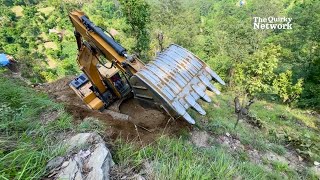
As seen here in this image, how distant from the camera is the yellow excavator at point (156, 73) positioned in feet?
14.8

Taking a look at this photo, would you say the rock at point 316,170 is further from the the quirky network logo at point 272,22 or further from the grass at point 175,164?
the the quirky network logo at point 272,22

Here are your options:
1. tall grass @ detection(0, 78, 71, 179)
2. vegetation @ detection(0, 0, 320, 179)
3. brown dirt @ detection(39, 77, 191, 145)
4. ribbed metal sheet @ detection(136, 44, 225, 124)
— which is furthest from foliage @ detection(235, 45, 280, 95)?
tall grass @ detection(0, 78, 71, 179)

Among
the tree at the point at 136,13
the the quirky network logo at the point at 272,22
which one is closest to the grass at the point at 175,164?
the tree at the point at 136,13

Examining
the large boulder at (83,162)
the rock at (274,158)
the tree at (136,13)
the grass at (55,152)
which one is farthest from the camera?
the tree at (136,13)

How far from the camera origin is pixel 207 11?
2516 inches

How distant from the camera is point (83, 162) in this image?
2.90m

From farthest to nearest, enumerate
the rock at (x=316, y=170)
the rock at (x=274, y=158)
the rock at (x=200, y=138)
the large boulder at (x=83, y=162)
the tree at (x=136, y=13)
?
the tree at (x=136, y=13) → the rock at (x=274, y=158) → the rock at (x=316, y=170) → the rock at (x=200, y=138) → the large boulder at (x=83, y=162)

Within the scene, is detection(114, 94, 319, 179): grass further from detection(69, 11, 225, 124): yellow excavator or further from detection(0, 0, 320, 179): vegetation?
detection(69, 11, 225, 124): yellow excavator

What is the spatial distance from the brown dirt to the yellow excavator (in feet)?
2.10

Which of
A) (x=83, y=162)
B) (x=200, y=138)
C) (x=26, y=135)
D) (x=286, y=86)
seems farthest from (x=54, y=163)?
(x=286, y=86)

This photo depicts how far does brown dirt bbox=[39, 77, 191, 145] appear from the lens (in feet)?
16.0

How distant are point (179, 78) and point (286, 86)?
32.8ft

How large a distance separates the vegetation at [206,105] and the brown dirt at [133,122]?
0.36 m

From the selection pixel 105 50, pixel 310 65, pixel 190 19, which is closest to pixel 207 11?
pixel 190 19
